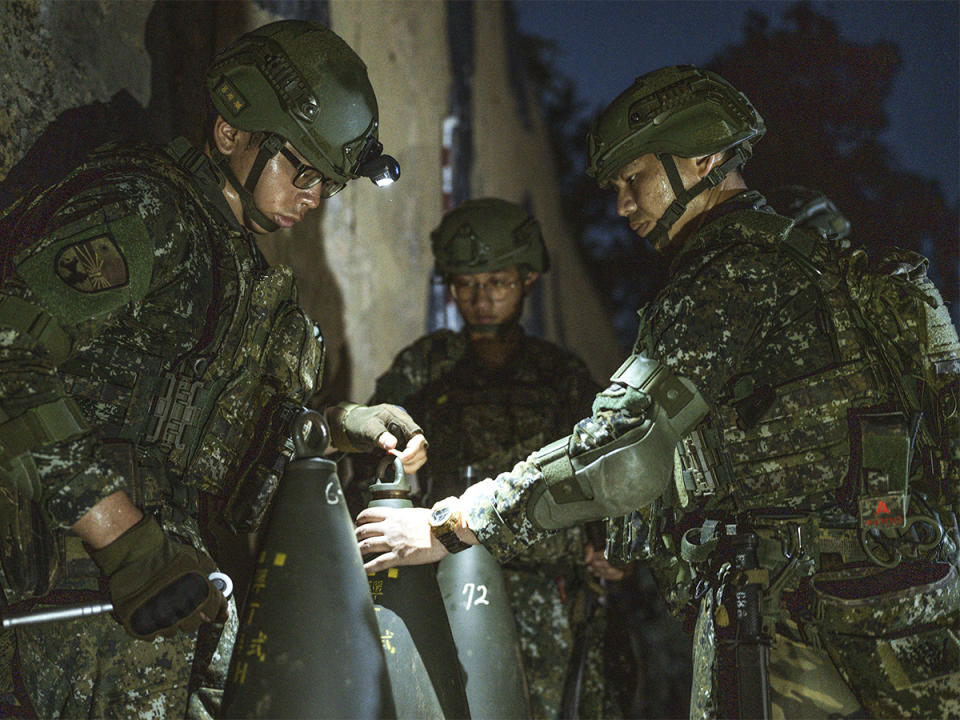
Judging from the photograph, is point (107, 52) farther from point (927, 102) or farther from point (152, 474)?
point (927, 102)

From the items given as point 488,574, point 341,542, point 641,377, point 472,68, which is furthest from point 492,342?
point 472,68

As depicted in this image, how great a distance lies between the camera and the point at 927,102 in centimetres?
379

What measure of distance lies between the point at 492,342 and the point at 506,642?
1734mm

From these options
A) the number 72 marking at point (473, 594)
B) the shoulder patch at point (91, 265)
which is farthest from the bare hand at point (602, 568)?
the shoulder patch at point (91, 265)

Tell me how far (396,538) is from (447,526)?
15 cm

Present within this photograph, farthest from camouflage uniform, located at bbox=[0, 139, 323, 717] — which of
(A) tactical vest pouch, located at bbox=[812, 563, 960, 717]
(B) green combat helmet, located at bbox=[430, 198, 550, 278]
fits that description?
(B) green combat helmet, located at bbox=[430, 198, 550, 278]

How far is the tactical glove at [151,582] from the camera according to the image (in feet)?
5.74

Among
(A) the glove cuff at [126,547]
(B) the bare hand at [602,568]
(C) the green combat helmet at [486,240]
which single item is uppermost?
(C) the green combat helmet at [486,240]

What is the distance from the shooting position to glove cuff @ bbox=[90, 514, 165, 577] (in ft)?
5.78

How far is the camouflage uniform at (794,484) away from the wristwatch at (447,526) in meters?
0.05

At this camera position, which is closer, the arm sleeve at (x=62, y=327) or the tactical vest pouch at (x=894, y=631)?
the arm sleeve at (x=62, y=327)

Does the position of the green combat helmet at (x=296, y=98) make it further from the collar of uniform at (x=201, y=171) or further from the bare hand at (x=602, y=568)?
the bare hand at (x=602, y=568)

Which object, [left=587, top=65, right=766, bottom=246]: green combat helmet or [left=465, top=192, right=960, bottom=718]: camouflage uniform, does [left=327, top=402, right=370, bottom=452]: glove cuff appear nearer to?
[left=465, top=192, right=960, bottom=718]: camouflage uniform

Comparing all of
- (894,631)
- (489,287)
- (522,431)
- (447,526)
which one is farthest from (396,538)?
(489,287)
